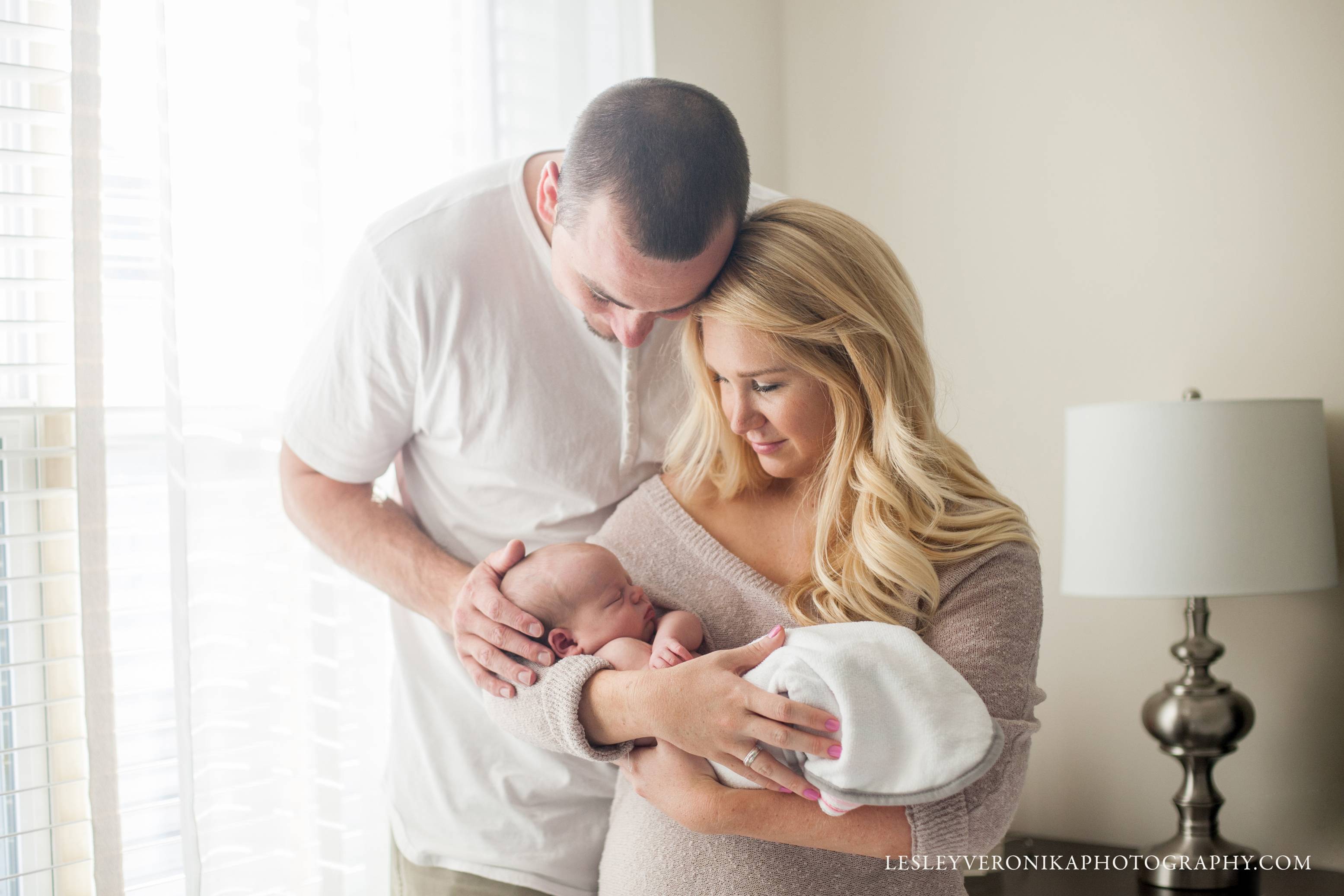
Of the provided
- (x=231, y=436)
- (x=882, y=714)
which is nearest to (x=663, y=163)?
(x=882, y=714)

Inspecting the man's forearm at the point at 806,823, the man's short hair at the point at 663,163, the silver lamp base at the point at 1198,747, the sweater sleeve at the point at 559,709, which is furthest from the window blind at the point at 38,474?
the silver lamp base at the point at 1198,747

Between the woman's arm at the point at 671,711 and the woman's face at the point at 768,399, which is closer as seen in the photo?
the woman's arm at the point at 671,711

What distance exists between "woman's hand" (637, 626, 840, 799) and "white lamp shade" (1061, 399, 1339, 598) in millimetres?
1349

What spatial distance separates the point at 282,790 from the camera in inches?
71.4

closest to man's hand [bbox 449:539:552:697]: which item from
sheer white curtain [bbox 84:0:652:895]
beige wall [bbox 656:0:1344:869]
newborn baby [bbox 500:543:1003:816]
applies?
newborn baby [bbox 500:543:1003:816]

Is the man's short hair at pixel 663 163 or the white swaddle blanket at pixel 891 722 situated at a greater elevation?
the man's short hair at pixel 663 163

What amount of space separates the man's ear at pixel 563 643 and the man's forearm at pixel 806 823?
12.3 inches

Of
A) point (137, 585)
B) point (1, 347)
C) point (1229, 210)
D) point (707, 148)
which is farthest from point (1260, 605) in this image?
point (1, 347)

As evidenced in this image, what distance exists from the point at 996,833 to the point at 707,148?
0.94 metres

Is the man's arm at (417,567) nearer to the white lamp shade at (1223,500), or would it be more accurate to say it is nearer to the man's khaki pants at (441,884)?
the man's khaki pants at (441,884)

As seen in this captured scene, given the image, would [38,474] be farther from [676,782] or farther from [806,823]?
[806,823]

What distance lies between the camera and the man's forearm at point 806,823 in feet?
3.96

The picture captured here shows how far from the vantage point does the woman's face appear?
1.42 meters

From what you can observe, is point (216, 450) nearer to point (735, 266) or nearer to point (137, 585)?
point (137, 585)
